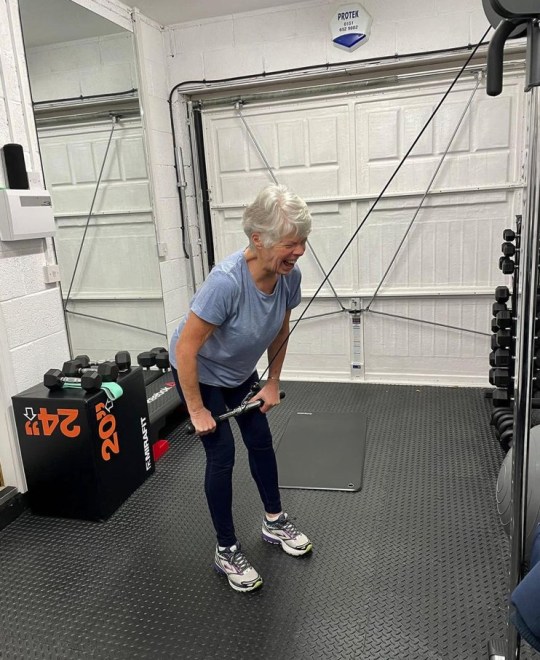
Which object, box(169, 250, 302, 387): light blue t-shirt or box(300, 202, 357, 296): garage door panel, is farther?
box(300, 202, 357, 296): garage door panel

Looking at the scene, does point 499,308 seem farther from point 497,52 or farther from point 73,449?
point 73,449

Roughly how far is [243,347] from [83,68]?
2.28 meters

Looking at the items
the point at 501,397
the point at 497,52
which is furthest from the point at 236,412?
the point at 501,397

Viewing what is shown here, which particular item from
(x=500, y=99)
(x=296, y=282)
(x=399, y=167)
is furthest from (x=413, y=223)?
(x=296, y=282)

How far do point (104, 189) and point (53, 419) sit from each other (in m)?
1.61

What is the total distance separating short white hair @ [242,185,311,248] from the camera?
159 centimetres

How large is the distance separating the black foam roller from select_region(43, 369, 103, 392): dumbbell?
865mm

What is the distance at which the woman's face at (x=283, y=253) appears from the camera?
161 cm

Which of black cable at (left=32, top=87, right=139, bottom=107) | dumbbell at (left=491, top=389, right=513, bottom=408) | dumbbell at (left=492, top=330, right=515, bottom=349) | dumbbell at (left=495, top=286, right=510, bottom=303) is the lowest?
dumbbell at (left=491, top=389, right=513, bottom=408)

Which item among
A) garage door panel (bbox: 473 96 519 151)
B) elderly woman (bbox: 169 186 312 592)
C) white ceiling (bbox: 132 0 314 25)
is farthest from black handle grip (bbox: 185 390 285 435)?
white ceiling (bbox: 132 0 314 25)

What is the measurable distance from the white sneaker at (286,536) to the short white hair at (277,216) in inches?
45.9

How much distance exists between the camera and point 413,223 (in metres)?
3.62

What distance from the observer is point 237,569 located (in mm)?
1873

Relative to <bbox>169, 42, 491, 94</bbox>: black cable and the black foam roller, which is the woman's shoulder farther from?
<bbox>169, 42, 491, 94</bbox>: black cable
